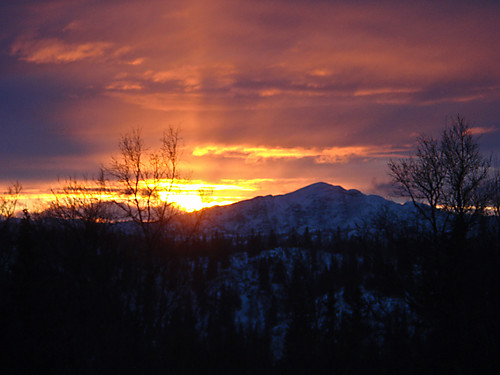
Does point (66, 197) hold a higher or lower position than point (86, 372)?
higher

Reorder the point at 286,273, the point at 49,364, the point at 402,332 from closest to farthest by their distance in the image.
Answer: the point at 49,364, the point at 402,332, the point at 286,273

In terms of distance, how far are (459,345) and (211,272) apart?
451 ft

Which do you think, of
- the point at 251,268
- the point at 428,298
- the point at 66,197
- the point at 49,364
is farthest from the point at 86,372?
the point at 251,268

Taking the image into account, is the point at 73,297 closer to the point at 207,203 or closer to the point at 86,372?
the point at 86,372

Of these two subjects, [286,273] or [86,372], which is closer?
[86,372]

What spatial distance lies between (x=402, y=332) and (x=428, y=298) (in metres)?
14.7

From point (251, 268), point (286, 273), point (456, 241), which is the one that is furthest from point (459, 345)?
point (251, 268)

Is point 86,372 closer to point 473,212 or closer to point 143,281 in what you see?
point 143,281

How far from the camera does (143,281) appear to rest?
82.0ft

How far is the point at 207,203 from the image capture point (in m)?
24.7

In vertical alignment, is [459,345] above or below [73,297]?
below

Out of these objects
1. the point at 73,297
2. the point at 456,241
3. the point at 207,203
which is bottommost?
the point at 73,297

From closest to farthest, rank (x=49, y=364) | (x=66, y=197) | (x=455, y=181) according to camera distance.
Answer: (x=49, y=364), (x=66, y=197), (x=455, y=181)

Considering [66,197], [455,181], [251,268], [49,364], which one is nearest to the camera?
[49,364]
